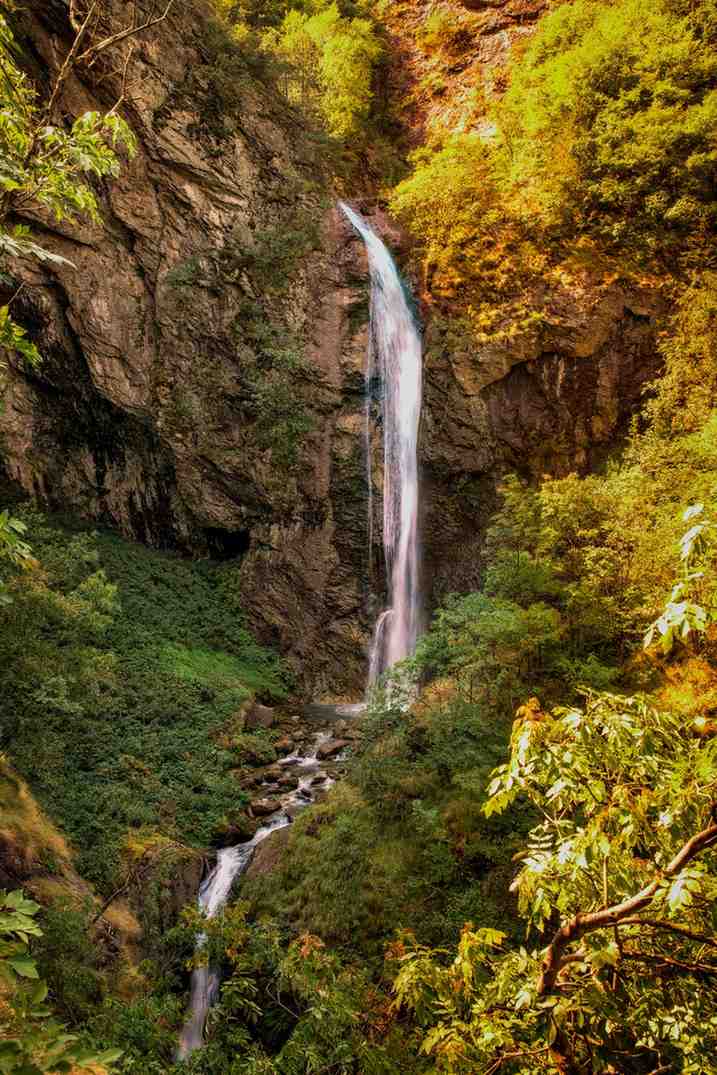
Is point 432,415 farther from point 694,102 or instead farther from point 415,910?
point 415,910

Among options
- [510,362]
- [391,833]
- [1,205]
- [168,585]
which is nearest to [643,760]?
[1,205]

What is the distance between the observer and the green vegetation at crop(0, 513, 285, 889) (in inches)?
346

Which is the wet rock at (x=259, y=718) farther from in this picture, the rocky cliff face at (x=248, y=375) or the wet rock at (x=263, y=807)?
the wet rock at (x=263, y=807)

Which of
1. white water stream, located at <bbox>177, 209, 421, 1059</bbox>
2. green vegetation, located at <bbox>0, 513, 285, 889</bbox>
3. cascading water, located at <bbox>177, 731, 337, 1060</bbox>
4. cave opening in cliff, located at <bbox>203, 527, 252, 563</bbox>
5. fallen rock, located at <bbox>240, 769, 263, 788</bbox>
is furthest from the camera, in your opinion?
cave opening in cliff, located at <bbox>203, 527, 252, 563</bbox>

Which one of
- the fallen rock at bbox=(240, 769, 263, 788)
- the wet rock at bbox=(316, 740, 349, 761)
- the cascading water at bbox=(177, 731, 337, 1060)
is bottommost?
the cascading water at bbox=(177, 731, 337, 1060)

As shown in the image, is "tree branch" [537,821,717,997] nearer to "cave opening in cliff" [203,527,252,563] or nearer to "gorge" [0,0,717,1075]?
"gorge" [0,0,717,1075]

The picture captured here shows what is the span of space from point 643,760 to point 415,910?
6.47m

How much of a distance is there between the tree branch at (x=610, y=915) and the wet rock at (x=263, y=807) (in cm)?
962

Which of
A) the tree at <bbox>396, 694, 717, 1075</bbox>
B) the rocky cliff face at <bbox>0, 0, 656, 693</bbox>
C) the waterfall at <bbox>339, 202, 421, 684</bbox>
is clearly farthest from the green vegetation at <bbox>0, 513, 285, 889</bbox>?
the tree at <bbox>396, 694, 717, 1075</bbox>

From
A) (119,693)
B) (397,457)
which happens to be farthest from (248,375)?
(119,693)

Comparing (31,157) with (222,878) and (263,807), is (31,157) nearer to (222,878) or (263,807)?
(222,878)

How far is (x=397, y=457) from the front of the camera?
17859 mm

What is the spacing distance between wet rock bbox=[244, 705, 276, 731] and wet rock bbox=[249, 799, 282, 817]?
9.87 ft

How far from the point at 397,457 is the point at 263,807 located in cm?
1075
